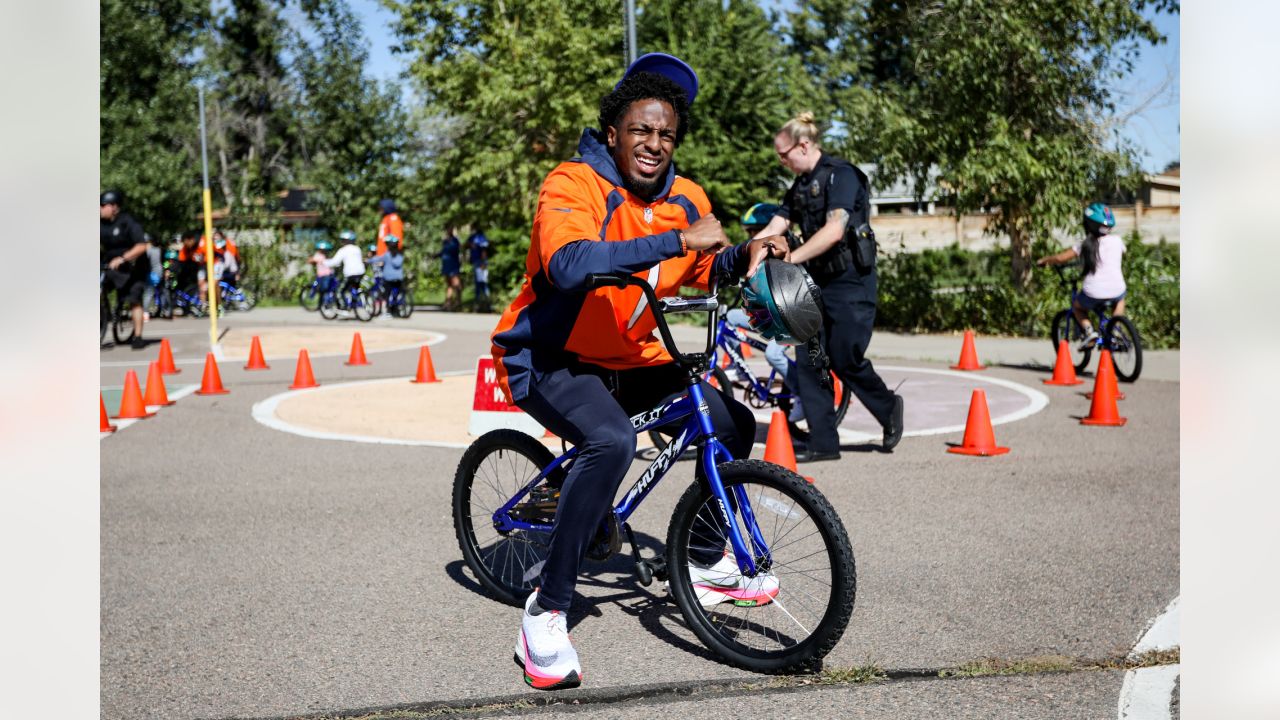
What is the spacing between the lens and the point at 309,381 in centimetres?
1242

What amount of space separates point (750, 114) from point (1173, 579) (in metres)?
22.9

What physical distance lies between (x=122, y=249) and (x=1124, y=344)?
41.7ft

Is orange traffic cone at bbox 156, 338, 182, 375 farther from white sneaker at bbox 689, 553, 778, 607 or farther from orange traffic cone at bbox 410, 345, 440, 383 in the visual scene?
white sneaker at bbox 689, 553, 778, 607

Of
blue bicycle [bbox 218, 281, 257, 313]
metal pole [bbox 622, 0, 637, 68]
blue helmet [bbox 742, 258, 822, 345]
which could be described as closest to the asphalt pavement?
blue helmet [bbox 742, 258, 822, 345]

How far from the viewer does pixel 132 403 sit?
34.6 ft

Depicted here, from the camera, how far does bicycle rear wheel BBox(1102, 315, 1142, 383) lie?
1160 centimetres

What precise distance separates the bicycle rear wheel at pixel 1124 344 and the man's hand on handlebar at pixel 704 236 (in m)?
9.26

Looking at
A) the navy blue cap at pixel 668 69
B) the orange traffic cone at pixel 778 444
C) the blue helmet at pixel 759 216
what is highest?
the navy blue cap at pixel 668 69

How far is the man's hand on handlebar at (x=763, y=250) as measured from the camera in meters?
3.72

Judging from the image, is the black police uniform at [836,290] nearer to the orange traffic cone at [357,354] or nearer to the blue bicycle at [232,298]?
the orange traffic cone at [357,354]

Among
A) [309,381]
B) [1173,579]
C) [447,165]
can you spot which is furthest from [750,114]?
[1173,579]

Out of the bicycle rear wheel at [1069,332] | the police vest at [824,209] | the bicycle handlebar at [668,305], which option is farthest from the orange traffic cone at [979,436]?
the bicycle rear wheel at [1069,332]

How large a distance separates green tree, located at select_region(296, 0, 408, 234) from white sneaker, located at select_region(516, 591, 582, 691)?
1338 inches
